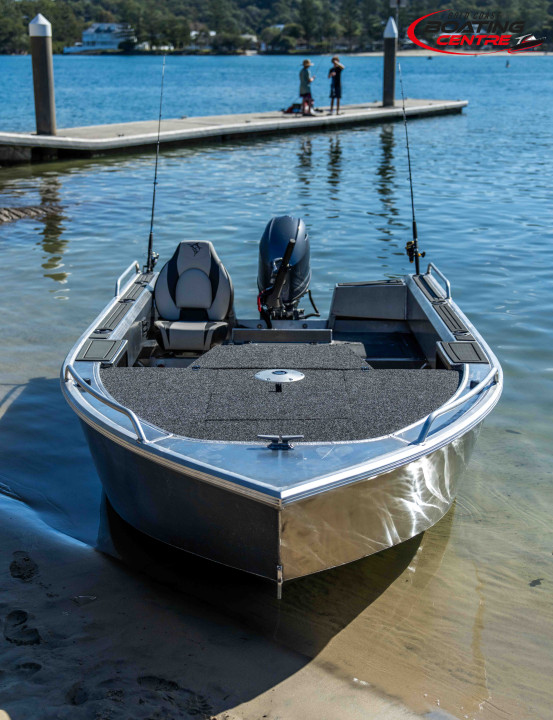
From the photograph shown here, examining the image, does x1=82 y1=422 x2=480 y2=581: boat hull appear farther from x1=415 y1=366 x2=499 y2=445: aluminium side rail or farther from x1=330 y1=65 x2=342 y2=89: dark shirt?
x1=330 y1=65 x2=342 y2=89: dark shirt

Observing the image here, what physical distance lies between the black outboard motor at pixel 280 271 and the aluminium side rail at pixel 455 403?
202cm

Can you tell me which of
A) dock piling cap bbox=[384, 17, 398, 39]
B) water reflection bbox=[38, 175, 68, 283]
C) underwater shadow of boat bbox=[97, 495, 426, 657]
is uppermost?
dock piling cap bbox=[384, 17, 398, 39]

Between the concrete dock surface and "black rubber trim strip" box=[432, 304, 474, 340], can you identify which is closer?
"black rubber trim strip" box=[432, 304, 474, 340]

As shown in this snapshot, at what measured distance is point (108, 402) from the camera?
372 centimetres

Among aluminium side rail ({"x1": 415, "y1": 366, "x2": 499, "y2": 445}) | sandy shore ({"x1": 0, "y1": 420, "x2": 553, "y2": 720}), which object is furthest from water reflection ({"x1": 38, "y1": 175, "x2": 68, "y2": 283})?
aluminium side rail ({"x1": 415, "y1": 366, "x2": 499, "y2": 445})

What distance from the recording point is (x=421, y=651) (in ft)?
11.2

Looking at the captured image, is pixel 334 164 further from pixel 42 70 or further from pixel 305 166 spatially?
pixel 42 70

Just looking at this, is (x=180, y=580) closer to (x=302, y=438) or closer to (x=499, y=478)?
(x=302, y=438)

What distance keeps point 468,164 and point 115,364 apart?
14.6 m

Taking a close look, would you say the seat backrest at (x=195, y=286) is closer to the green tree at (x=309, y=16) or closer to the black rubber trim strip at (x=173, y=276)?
the black rubber trim strip at (x=173, y=276)

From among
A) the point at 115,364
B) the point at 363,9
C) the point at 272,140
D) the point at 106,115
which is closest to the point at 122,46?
the point at 363,9

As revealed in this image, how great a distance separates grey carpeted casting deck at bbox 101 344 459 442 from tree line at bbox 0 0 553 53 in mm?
99890

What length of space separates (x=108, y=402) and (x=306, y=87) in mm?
19711

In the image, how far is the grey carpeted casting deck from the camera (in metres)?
3.58
